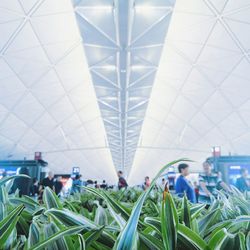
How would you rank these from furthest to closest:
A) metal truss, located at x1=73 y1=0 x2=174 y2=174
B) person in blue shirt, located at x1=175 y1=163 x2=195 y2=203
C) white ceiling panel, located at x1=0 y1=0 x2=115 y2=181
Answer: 1. white ceiling panel, located at x1=0 y1=0 x2=115 y2=181
2. metal truss, located at x1=73 y1=0 x2=174 y2=174
3. person in blue shirt, located at x1=175 y1=163 x2=195 y2=203

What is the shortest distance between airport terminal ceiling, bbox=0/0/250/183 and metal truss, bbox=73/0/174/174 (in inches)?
2.5

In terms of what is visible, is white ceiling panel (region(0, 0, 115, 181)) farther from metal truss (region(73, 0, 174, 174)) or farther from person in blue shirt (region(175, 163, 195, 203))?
person in blue shirt (region(175, 163, 195, 203))

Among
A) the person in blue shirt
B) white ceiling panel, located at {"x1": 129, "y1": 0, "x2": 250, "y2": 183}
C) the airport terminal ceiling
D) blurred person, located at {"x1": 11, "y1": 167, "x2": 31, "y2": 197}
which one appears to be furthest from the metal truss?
the person in blue shirt

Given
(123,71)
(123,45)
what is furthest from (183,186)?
(123,71)

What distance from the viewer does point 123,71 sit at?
70.5 feet

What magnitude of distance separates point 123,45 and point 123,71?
3.86 m

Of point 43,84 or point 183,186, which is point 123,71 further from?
point 183,186

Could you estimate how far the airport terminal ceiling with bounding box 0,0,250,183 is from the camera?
595 inches

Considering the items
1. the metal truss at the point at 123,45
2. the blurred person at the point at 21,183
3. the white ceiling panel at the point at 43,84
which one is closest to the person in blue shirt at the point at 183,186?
the blurred person at the point at 21,183

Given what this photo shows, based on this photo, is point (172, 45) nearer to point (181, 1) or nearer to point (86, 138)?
point (181, 1)

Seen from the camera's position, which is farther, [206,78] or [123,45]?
[206,78]

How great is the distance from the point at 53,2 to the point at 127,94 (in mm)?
13289

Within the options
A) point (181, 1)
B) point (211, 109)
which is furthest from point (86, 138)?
point (181, 1)

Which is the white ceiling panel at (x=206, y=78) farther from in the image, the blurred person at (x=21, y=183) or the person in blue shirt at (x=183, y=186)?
the blurred person at (x=21, y=183)
